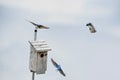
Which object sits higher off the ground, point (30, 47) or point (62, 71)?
point (30, 47)

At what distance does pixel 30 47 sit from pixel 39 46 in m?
0.44

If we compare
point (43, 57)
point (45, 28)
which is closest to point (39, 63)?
point (43, 57)

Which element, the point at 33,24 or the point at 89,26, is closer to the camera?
the point at 33,24

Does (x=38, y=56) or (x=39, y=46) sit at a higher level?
(x=39, y=46)

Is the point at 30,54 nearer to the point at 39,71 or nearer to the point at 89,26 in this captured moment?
the point at 39,71

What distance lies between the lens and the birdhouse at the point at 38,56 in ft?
43.3

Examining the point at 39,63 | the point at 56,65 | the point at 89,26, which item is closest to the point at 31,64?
the point at 39,63

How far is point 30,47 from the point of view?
532 inches

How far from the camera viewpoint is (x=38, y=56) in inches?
522

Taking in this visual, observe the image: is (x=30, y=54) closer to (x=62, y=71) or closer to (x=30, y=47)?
(x=30, y=47)

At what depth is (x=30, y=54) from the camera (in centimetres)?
1362

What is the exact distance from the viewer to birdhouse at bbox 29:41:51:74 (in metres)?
13.2

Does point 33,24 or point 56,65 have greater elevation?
point 33,24

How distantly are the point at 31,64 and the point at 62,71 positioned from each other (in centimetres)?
134
